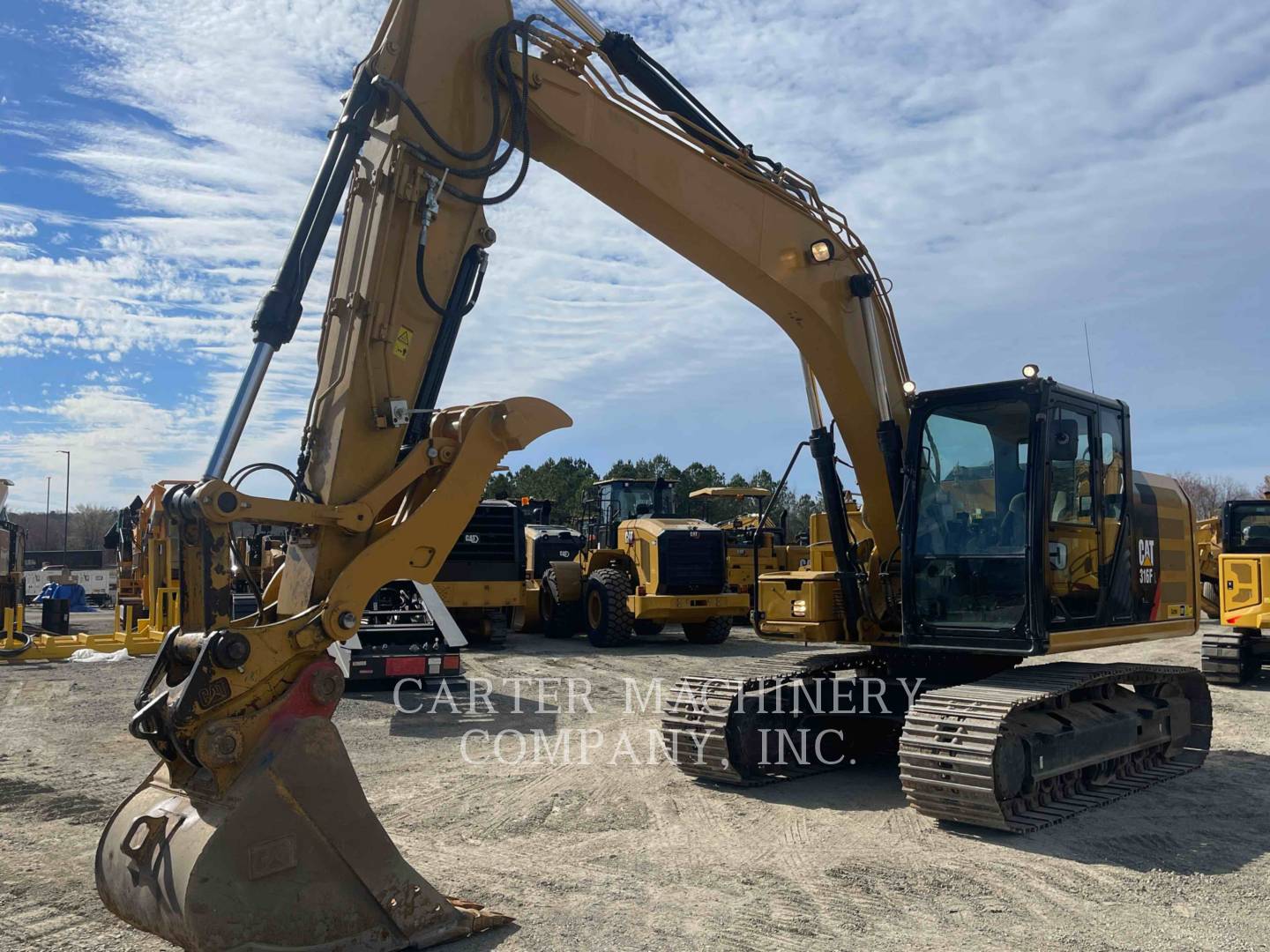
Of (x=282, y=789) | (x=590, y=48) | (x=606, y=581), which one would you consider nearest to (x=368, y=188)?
(x=590, y=48)

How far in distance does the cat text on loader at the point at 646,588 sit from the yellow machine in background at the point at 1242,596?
23.2 feet

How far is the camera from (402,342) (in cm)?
509

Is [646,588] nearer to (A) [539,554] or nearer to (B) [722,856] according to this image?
(A) [539,554]

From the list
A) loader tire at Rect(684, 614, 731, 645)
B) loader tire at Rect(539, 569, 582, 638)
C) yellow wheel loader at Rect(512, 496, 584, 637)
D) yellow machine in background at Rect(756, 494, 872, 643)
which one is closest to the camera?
yellow machine in background at Rect(756, 494, 872, 643)

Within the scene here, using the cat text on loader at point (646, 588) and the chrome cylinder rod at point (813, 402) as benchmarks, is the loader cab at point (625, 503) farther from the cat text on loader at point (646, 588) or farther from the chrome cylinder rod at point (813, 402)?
the chrome cylinder rod at point (813, 402)

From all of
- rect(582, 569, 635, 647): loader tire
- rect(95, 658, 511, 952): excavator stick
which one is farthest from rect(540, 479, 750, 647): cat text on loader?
rect(95, 658, 511, 952): excavator stick

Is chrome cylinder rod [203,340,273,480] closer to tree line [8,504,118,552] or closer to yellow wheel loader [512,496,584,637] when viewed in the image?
yellow wheel loader [512,496,584,637]

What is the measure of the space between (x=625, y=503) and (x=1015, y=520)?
1427 cm

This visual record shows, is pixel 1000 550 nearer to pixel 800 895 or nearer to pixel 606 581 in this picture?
pixel 800 895

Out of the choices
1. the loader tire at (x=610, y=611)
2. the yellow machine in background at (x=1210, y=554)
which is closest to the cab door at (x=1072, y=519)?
the loader tire at (x=610, y=611)

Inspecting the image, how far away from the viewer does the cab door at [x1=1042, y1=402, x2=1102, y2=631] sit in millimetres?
6953

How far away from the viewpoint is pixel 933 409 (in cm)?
739

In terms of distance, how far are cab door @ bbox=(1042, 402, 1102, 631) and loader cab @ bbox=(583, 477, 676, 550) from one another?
43.8 feet

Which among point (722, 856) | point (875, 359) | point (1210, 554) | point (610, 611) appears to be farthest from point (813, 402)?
point (1210, 554)
